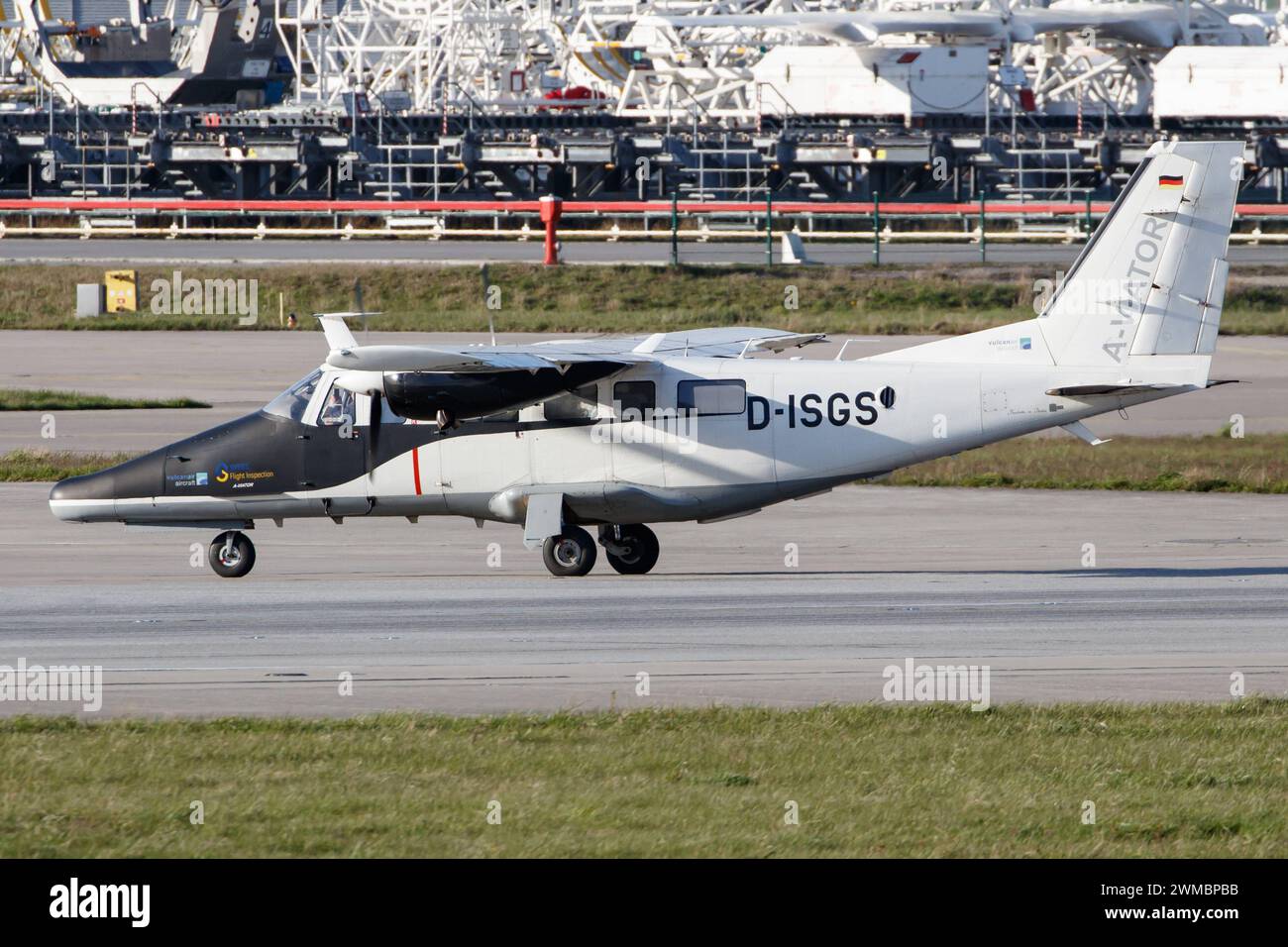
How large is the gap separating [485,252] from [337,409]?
41.2m

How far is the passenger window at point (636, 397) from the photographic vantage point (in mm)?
18188

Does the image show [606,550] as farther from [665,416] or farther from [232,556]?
[232,556]

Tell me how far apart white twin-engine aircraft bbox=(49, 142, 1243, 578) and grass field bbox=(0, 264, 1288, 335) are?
24560mm

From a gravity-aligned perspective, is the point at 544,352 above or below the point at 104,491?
above

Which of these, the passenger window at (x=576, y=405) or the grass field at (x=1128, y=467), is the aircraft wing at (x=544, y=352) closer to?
the passenger window at (x=576, y=405)

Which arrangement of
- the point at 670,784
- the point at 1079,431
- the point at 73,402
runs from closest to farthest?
1. the point at 670,784
2. the point at 1079,431
3. the point at 73,402

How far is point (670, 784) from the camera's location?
391 inches

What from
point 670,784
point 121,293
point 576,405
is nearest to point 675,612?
point 576,405

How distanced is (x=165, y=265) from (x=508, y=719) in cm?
4558

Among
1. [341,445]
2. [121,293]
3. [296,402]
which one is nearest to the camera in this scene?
[341,445]

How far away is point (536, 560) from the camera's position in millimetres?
19984

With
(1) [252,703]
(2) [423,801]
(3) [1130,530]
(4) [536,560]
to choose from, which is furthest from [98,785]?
(3) [1130,530]

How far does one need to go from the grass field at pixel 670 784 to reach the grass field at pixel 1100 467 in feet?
43.6

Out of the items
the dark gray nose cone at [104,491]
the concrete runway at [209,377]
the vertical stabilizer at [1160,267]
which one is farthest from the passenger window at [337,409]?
the concrete runway at [209,377]
